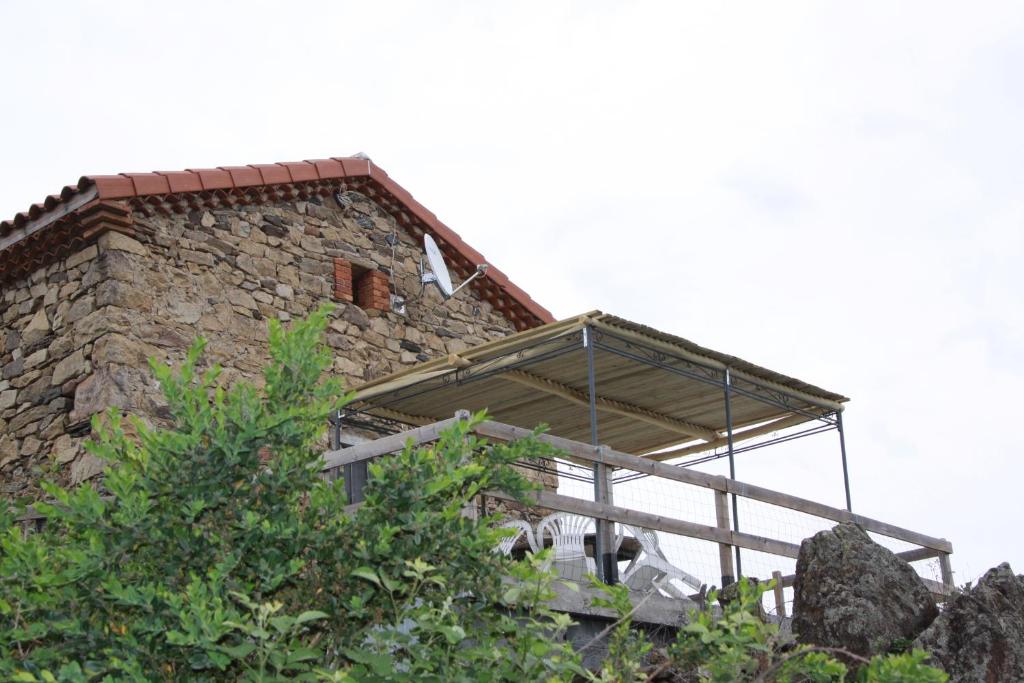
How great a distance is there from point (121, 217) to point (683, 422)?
17.9ft

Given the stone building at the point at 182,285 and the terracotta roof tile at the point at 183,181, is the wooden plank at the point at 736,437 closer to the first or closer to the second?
→ the stone building at the point at 182,285

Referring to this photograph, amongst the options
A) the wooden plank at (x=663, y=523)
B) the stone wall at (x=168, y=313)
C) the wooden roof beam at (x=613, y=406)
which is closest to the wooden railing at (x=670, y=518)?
the wooden plank at (x=663, y=523)

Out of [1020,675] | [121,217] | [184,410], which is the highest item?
[121,217]

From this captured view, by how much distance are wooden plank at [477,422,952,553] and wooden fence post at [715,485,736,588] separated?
7 centimetres

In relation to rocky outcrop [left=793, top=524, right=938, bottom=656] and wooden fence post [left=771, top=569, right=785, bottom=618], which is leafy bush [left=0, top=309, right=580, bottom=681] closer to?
rocky outcrop [left=793, top=524, right=938, bottom=656]

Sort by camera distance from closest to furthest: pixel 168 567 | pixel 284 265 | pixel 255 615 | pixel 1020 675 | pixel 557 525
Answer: pixel 255 615 < pixel 168 567 < pixel 1020 675 < pixel 557 525 < pixel 284 265

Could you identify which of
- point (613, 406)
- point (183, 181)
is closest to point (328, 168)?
point (183, 181)

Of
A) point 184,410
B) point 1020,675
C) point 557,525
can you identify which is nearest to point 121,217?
point 557,525

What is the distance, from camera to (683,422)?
12.5 metres

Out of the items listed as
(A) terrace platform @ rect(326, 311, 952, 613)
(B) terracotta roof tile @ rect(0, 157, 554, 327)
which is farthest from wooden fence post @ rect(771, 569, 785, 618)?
(B) terracotta roof tile @ rect(0, 157, 554, 327)

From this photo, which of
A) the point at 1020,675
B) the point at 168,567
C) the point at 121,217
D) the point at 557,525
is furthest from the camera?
the point at 121,217

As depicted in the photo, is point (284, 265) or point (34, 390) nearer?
point (34, 390)

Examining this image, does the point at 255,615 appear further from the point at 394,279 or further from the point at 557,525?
the point at 394,279

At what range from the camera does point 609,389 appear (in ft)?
37.0
